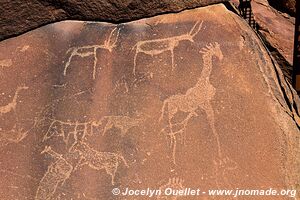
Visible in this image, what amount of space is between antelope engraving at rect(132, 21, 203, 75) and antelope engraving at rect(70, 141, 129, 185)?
350 mm

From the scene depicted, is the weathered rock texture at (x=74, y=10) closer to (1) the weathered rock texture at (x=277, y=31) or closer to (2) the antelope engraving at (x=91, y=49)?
(2) the antelope engraving at (x=91, y=49)

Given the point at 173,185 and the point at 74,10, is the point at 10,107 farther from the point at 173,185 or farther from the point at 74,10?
the point at 173,185

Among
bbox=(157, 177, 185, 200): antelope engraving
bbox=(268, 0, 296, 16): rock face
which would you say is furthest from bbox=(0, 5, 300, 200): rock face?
bbox=(268, 0, 296, 16): rock face

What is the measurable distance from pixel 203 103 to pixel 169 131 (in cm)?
15

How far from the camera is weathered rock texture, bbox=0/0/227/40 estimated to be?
1.66 meters

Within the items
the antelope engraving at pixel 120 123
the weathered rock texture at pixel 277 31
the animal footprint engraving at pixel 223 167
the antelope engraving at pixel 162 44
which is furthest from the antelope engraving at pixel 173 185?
the weathered rock texture at pixel 277 31

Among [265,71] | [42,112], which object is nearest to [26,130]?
[42,112]

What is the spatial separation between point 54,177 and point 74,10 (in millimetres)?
648

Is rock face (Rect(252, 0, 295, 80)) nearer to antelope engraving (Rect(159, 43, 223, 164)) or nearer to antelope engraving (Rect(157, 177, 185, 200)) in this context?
antelope engraving (Rect(159, 43, 223, 164))

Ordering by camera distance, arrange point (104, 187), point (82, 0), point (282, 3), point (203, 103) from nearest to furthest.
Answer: point (104, 187) → point (203, 103) → point (82, 0) → point (282, 3)

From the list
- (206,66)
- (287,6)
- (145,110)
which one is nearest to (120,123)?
(145,110)

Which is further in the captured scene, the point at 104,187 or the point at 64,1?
the point at 64,1

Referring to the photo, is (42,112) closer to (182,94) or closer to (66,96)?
(66,96)

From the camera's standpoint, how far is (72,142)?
4.82 ft
